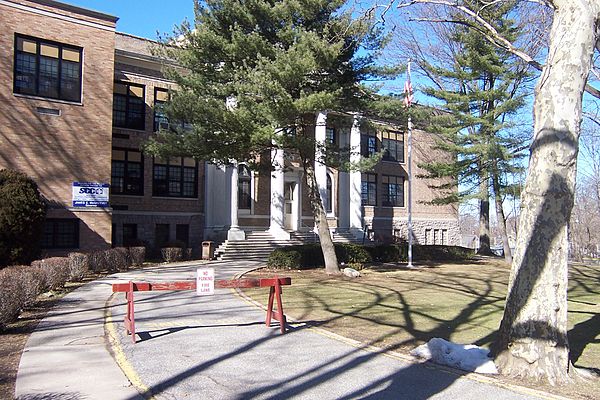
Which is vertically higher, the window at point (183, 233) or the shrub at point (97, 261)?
the window at point (183, 233)

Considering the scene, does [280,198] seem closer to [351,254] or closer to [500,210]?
[351,254]

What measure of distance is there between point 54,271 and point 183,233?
14.4 m

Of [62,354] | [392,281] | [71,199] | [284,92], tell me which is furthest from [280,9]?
[62,354]

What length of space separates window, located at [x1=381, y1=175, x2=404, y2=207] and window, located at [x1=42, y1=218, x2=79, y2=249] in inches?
935

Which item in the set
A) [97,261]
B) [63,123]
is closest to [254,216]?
[63,123]

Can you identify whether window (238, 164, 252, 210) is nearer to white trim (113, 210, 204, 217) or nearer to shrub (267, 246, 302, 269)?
white trim (113, 210, 204, 217)

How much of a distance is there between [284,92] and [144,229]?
13506 mm

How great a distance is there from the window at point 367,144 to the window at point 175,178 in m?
13.6

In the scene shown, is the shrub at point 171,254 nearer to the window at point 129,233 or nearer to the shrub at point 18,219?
the window at point 129,233

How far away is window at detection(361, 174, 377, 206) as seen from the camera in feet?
124

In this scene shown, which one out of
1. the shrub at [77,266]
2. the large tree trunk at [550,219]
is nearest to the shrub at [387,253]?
the shrub at [77,266]

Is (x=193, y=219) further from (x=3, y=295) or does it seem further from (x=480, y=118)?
(x=3, y=295)

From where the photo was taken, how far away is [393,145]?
40250mm

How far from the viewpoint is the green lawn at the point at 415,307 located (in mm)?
8875
